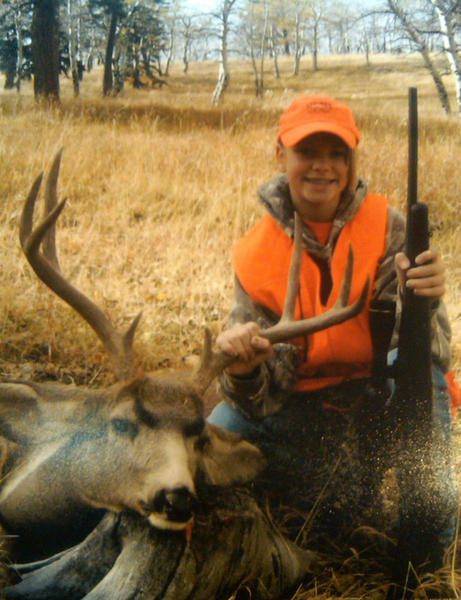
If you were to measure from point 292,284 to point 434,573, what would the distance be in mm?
728

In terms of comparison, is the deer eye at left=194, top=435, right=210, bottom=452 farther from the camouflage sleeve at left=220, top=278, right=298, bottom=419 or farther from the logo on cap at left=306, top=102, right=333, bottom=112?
the logo on cap at left=306, top=102, right=333, bottom=112

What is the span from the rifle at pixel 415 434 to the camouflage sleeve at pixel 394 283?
8 centimetres

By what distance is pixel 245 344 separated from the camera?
142cm

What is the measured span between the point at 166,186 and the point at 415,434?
86 cm

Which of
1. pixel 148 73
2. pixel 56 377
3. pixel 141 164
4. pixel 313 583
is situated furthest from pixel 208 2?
pixel 313 583

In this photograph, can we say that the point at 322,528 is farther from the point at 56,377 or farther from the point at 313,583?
the point at 56,377

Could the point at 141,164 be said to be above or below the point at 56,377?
above

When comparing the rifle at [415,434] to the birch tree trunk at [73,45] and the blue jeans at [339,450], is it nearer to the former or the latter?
A: the blue jeans at [339,450]

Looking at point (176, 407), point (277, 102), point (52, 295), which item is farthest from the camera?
point (277, 102)

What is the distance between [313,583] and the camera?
57.7 inches

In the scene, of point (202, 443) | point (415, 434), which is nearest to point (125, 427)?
point (202, 443)

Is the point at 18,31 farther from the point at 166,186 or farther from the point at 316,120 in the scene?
the point at 316,120

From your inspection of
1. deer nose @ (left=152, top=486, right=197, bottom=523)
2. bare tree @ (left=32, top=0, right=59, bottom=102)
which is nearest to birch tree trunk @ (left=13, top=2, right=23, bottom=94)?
bare tree @ (left=32, top=0, right=59, bottom=102)

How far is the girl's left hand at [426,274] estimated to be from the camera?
1.41m
